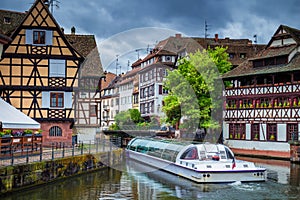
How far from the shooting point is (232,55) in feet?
189

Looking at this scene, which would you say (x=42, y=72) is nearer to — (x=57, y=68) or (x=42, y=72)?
(x=42, y=72)

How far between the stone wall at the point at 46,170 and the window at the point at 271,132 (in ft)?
49.8

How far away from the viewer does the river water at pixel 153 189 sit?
20578 millimetres

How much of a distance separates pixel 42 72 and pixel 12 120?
435 inches

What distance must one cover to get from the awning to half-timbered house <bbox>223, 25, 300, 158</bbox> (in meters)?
21.1

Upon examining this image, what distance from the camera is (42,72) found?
3525 cm

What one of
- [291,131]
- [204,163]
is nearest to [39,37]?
[204,163]

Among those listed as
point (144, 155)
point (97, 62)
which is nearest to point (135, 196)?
point (144, 155)

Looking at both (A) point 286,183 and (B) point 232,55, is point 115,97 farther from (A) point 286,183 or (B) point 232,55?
(A) point 286,183

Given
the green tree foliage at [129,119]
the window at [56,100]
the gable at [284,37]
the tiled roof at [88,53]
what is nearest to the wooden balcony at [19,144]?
the window at [56,100]

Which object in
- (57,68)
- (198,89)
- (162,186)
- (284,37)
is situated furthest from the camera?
(198,89)

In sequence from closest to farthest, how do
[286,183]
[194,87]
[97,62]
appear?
1. [286,183]
2. [97,62]
3. [194,87]

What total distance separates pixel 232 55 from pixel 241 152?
1817 centimetres

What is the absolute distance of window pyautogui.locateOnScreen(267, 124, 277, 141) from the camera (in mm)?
39844
